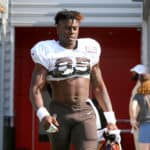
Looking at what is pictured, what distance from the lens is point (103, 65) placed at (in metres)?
12.6

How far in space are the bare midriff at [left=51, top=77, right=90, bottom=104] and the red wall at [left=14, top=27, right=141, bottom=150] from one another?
289 inches

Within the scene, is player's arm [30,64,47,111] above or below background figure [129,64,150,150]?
above

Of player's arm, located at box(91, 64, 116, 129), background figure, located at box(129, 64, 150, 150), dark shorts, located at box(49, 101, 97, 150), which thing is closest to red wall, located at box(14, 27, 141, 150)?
background figure, located at box(129, 64, 150, 150)

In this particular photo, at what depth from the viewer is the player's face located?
5.10m

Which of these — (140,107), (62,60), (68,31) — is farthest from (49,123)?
(140,107)

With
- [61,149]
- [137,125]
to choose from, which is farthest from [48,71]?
[137,125]

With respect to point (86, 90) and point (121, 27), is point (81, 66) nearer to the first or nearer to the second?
point (86, 90)

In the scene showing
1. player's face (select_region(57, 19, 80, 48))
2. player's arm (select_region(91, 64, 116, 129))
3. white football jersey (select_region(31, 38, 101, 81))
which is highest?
→ player's face (select_region(57, 19, 80, 48))

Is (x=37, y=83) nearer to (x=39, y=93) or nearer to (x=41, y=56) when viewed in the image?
(x=39, y=93)

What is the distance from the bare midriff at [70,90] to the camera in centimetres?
507

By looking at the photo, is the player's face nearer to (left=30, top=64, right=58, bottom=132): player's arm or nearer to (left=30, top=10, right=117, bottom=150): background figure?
(left=30, top=10, right=117, bottom=150): background figure

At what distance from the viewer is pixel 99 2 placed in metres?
12.2

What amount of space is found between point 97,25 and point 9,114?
2.46 meters

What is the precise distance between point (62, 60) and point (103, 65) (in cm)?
754
